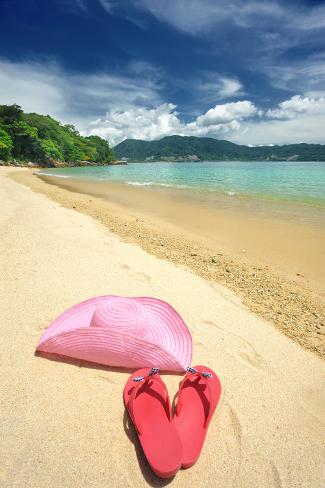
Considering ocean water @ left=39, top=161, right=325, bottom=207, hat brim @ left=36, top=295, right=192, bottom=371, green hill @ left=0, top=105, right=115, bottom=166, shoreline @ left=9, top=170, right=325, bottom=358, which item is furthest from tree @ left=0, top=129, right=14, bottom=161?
hat brim @ left=36, top=295, right=192, bottom=371

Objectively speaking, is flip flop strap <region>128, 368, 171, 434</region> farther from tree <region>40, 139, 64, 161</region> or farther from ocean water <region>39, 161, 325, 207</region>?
tree <region>40, 139, 64, 161</region>

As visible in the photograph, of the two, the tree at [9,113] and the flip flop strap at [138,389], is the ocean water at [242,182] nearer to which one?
the flip flop strap at [138,389]

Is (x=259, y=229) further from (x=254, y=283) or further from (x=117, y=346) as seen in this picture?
(x=117, y=346)

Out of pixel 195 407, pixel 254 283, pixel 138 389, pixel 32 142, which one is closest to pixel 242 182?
pixel 254 283

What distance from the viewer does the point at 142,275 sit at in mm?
4777

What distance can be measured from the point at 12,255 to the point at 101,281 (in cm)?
200

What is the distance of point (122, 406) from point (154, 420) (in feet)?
1.07

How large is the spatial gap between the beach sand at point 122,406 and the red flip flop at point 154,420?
98 mm

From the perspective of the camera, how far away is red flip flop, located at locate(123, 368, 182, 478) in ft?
6.23

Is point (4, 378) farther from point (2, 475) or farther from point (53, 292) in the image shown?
point (53, 292)

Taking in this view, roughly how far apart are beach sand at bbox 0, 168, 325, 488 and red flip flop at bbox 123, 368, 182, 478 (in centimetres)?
10

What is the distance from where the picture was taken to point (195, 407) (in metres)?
2.35

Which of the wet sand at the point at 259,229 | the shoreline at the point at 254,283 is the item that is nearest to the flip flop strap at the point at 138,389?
the shoreline at the point at 254,283

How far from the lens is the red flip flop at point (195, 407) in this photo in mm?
2041
